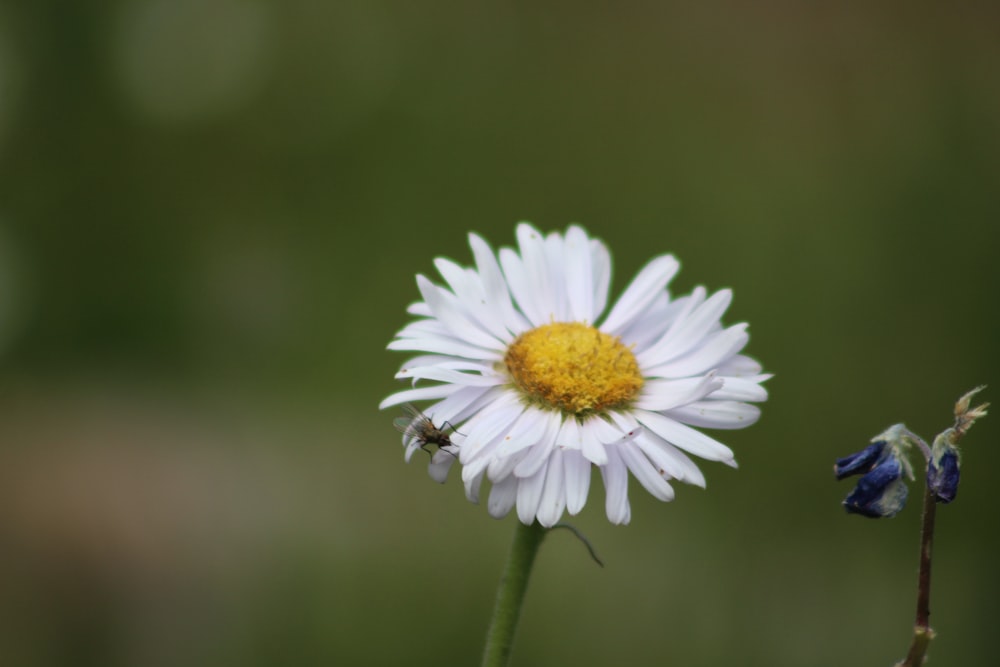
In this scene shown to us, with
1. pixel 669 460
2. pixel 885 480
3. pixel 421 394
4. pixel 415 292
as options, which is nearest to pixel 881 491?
pixel 885 480

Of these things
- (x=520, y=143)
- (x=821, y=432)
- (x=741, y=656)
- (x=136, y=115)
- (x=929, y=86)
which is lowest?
(x=741, y=656)

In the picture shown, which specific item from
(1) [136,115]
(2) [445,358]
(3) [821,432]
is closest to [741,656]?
(3) [821,432]

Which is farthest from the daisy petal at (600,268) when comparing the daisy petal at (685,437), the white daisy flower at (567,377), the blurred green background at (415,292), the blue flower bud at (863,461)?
the blurred green background at (415,292)

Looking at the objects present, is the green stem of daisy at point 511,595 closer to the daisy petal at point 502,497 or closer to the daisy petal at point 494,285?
the daisy petal at point 502,497

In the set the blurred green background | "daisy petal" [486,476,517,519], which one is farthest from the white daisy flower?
the blurred green background

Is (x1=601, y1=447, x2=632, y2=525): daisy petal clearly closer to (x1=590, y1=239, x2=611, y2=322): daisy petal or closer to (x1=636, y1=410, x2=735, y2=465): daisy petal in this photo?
(x1=636, y1=410, x2=735, y2=465): daisy petal

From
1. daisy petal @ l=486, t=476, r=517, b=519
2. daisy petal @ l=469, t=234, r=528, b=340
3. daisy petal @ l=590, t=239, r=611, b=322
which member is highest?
daisy petal @ l=590, t=239, r=611, b=322

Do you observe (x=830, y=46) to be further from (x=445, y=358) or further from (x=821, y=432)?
(x=445, y=358)
